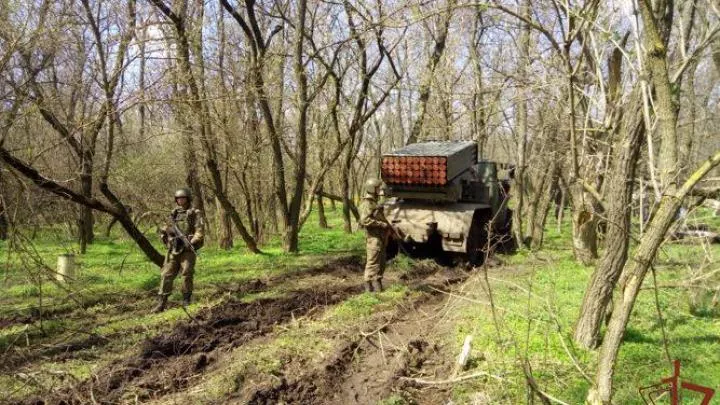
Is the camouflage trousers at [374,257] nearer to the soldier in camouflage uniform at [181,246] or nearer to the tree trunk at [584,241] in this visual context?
the soldier in camouflage uniform at [181,246]

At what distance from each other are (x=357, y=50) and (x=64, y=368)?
37.0ft

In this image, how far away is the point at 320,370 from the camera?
544 cm

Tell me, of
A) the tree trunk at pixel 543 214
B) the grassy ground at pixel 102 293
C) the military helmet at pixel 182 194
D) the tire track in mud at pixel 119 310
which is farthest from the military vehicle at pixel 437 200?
the military helmet at pixel 182 194

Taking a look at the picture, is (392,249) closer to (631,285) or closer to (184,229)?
(184,229)

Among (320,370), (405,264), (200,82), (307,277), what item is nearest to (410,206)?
(405,264)

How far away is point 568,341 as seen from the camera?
5953 mm

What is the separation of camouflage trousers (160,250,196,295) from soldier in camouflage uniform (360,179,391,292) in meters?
2.68

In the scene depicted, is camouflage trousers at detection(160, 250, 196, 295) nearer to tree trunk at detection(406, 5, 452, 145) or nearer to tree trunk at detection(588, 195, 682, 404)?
tree trunk at detection(588, 195, 682, 404)

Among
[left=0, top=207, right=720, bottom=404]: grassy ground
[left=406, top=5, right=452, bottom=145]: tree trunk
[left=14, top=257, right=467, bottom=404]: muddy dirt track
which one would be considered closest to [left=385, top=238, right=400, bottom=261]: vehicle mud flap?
[left=0, top=207, right=720, bottom=404]: grassy ground

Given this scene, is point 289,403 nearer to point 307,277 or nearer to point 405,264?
point 307,277

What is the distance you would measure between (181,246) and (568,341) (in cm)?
546

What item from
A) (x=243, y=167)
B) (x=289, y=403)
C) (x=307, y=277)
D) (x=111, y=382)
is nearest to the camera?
(x=289, y=403)

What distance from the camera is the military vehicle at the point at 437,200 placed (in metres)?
10.3

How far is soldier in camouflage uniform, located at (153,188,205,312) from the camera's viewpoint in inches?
319
